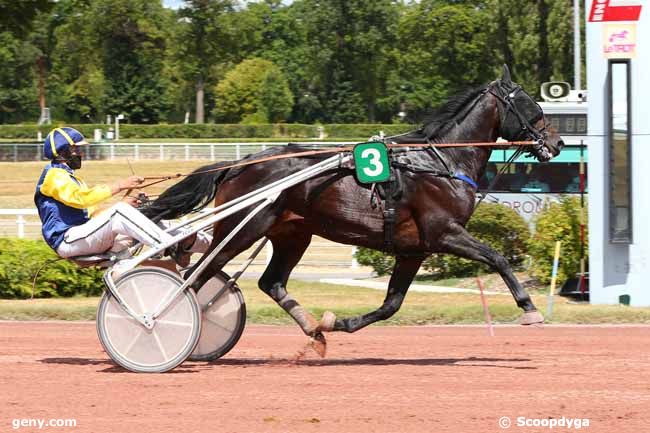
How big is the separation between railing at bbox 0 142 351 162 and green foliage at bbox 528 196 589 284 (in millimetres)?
21921

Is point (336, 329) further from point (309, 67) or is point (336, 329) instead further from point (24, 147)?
point (309, 67)

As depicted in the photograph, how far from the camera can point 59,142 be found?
23.2ft

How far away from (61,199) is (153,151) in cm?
2986

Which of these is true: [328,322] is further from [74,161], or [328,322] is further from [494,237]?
[494,237]

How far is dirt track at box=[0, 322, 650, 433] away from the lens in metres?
5.57

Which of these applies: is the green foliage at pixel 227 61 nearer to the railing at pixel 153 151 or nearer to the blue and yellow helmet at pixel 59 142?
the railing at pixel 153 151

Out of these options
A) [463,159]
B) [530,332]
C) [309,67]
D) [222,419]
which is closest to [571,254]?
[530,332]

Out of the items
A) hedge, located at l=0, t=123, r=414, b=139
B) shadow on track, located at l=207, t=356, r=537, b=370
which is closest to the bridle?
shadow on track, located at l=207, t=356, r=537, b=370

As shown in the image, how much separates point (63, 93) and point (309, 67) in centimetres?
1883

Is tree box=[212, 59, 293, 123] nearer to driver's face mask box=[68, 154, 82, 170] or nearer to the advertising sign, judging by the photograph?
the advertising sign

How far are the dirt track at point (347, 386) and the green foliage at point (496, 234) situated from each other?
5.86m

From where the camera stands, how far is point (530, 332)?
9547 millimetres

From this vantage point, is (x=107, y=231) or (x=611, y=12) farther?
(x=611, y=12)

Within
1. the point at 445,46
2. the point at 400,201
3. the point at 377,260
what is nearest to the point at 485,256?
the point at 400,201
